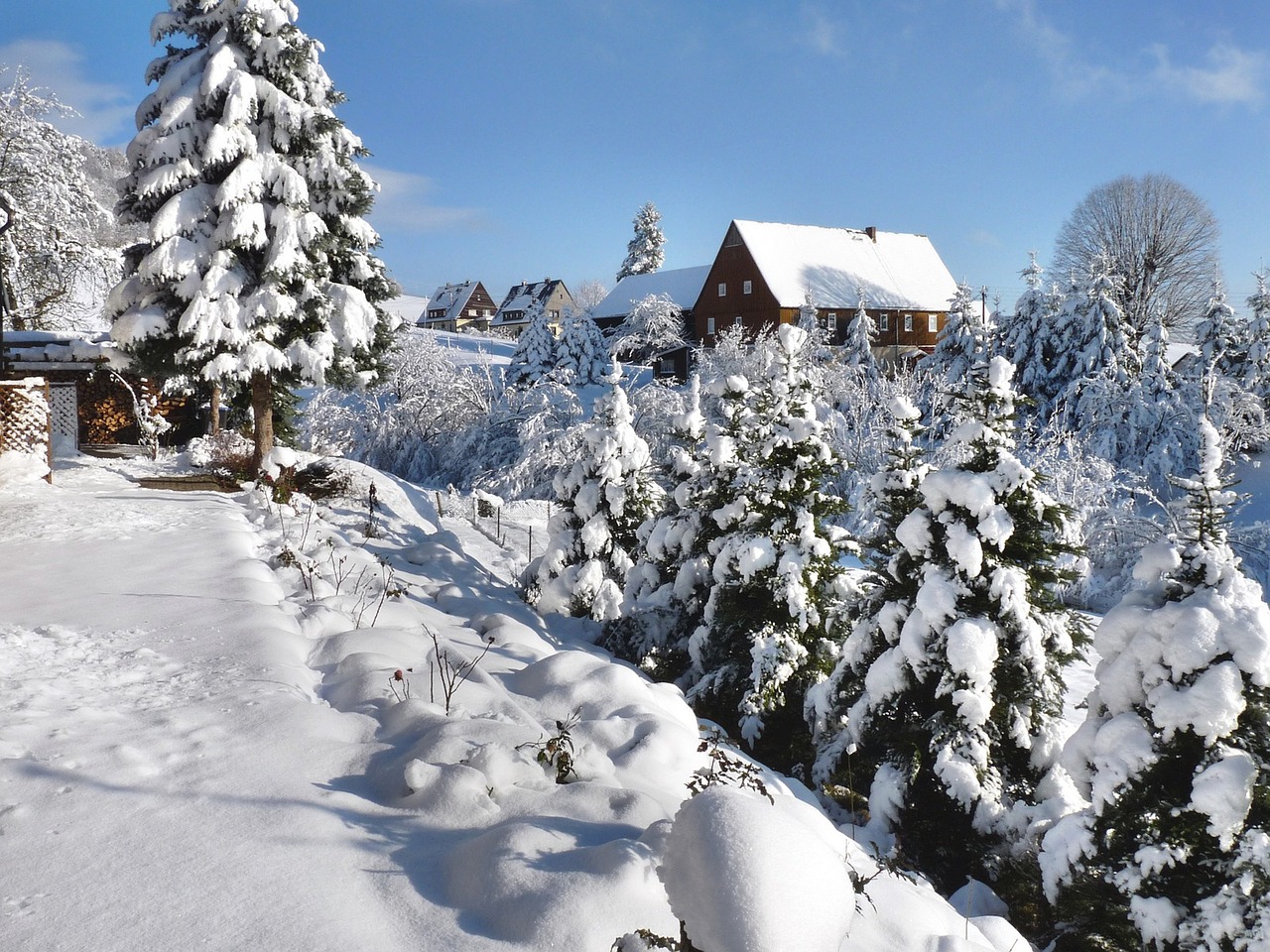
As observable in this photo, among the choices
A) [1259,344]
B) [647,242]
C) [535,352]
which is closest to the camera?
[1259,344]

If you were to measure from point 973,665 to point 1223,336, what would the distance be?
31459 millimetres

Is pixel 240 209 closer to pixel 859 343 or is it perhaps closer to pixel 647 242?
pixel 859 343

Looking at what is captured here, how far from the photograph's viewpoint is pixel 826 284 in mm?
45562

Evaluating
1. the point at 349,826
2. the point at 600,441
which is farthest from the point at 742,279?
the point at 349,826

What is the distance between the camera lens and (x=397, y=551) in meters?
10.8

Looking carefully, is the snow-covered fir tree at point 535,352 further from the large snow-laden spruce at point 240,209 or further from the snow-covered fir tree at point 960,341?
the large snow-laden spruce at point 240,209

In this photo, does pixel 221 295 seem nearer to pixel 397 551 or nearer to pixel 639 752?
pixel 397 551

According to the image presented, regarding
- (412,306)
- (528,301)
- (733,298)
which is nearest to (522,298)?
(528,301)

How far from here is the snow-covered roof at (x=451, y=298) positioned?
85.0m

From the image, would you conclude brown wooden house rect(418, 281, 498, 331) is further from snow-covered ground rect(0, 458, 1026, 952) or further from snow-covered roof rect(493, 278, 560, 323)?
snow-covered ground rect(0, 458, 1026, 952)

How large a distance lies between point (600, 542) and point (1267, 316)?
30.1m

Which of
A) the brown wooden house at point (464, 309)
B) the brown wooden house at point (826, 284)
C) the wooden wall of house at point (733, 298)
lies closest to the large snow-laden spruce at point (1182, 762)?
the wooden wall of house at point (733, 298)

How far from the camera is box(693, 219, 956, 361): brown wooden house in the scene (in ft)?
145

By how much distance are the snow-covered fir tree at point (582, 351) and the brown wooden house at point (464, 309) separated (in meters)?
51.2
